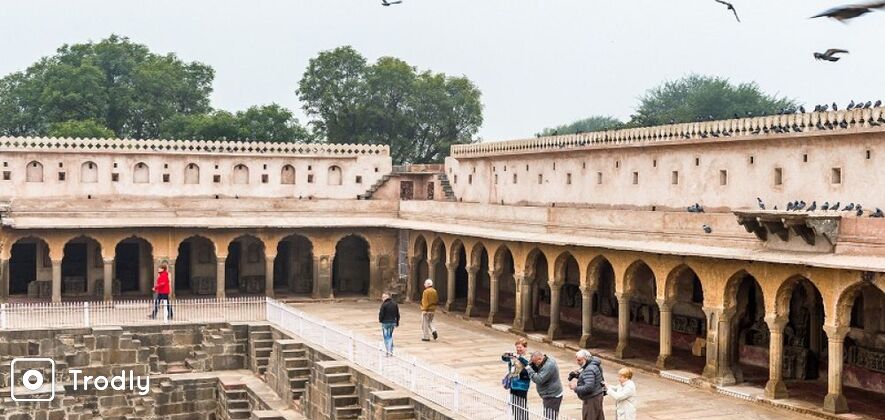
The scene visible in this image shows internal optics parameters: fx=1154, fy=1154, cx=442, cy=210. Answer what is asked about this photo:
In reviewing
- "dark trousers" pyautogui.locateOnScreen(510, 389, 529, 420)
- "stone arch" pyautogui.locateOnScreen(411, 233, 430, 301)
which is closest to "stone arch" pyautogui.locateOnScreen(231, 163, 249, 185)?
"stone arch" pyautogui.locateOnScreen(411, 233, 430, 301)

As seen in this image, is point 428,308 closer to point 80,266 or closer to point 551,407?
point 551,407

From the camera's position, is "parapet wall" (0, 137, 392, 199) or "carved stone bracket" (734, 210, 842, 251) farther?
"parapet wall" (0, 137, 392, 199)

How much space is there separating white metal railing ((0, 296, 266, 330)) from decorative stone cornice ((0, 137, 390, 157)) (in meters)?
8.22

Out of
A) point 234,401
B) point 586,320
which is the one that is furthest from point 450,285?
point 234,401

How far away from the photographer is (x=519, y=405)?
16.2m

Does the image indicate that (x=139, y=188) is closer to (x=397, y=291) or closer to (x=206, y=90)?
(x=397, y=291)

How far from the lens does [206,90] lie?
A: 6825cm

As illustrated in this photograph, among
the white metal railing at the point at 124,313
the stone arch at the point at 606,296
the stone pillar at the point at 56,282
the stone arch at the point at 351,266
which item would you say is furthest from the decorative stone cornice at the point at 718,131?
the stone pillar at the point at 56,282

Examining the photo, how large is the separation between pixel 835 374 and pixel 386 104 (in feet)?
143

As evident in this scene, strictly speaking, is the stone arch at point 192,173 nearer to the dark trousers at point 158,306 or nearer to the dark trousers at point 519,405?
the dark trousers at point 158,306

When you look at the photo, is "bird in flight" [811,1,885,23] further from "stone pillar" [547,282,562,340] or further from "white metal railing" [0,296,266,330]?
"white metal railing" [0,296,266,330]

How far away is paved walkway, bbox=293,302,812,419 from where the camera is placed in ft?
61.4

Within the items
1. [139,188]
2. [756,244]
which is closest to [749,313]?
[756,244]

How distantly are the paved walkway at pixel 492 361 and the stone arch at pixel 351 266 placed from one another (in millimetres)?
2843
